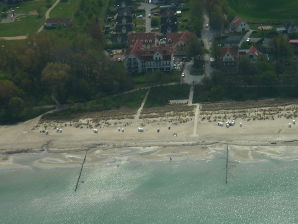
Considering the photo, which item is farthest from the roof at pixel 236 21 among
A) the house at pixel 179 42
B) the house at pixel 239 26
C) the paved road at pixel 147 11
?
the paved road at pixel 147 11

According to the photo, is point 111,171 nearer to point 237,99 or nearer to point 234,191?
point 234,191

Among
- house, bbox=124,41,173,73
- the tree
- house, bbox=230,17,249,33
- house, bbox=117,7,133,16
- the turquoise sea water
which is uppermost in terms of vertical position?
house, bbox=117,7,133,16

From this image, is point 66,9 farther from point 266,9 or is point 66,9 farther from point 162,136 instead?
point 162,136

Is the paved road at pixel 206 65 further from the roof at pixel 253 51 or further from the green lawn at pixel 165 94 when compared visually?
the roof at pixel 253 51

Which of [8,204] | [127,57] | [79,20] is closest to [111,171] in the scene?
[8,204]

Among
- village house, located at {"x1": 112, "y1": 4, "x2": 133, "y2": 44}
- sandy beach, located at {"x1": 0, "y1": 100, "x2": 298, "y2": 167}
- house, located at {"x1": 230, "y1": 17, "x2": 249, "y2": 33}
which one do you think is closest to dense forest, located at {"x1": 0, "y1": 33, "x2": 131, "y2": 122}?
sandy beach, located at {"x1": 0, "y1": 100, "x2": 298, "y2": 167}

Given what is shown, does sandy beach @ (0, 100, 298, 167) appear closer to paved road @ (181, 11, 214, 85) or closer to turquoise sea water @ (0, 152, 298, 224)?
turquoise sea water @ (0, 152, 298, 224)
